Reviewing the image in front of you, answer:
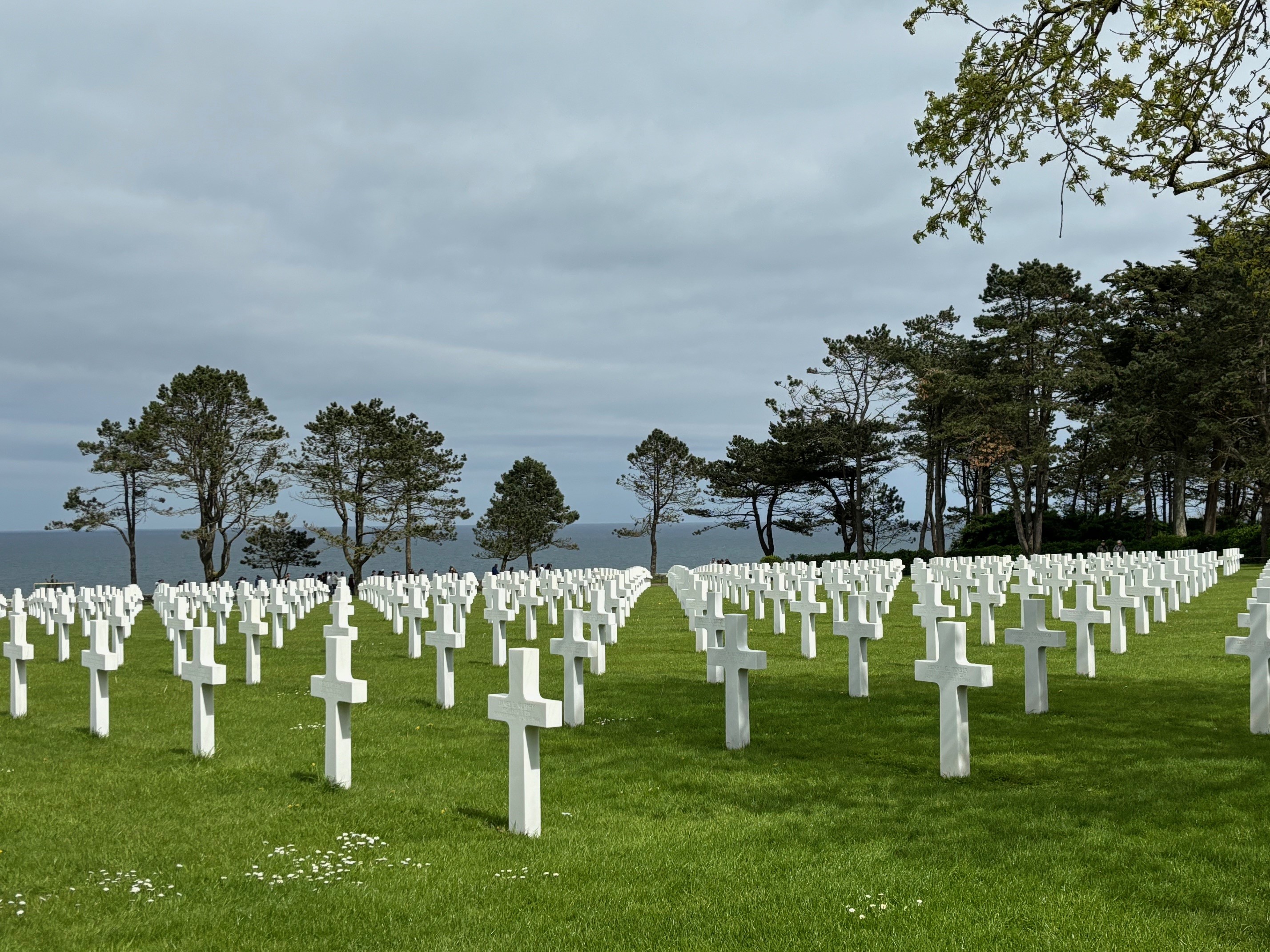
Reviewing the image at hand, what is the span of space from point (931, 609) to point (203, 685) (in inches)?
300

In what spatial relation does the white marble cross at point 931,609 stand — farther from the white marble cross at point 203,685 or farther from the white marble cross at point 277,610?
the white marble cross at point 277,610

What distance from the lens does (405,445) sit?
51031mm

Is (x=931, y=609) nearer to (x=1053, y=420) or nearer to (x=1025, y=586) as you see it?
(x=1025, y=586)

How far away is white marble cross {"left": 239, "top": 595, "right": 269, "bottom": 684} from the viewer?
12.0 meters

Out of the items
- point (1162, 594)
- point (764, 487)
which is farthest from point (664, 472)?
point (1162, 594)

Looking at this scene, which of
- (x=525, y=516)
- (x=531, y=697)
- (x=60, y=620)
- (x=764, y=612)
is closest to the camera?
(x=531, y=697)

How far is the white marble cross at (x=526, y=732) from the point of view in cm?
560

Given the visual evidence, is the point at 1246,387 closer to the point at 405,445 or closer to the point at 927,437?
the point at 927,437

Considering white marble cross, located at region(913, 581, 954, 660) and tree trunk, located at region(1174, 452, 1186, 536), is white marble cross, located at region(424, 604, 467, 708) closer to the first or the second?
white marble cross, located at region(913, 581, 954, 660)

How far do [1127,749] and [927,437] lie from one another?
45647mm

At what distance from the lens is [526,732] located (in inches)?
225

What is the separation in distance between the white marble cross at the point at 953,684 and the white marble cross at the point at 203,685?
538 centimetres

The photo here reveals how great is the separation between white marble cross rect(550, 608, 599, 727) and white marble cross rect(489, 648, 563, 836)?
2.90 metres

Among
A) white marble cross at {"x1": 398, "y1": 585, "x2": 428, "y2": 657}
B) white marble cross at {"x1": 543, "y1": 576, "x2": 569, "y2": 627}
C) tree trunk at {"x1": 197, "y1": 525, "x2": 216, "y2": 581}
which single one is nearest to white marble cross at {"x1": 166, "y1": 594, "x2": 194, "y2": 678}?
white marble cross at {"x1": 398, "y1": 585, "x2": 428, "y2": 657}
